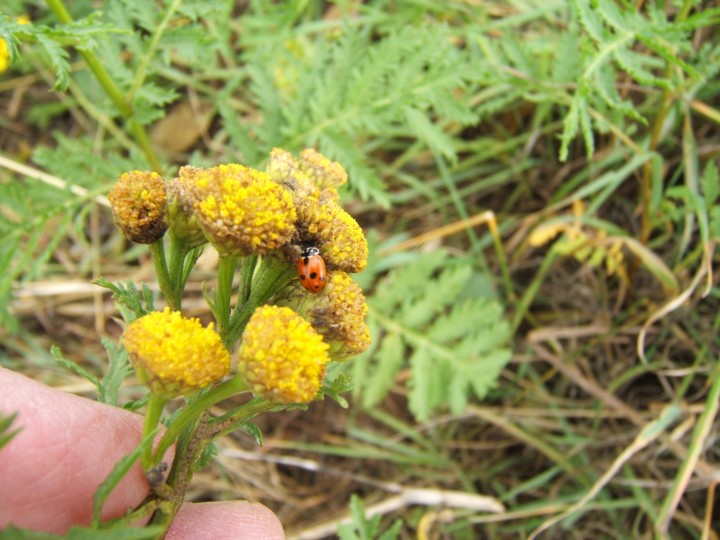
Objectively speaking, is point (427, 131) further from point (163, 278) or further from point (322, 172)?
point (163, 278)

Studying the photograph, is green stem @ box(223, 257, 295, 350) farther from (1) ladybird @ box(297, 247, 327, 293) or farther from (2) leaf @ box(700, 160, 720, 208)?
(2) leaf @ box(700, 160, 720, 208)

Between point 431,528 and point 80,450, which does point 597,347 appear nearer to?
point 431,528

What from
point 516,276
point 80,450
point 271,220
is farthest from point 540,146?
point 80,450

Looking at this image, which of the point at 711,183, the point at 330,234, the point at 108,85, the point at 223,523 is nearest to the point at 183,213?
the point at 330,234

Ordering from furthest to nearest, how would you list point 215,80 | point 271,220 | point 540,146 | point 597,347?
point 215,80
point 540,146
point 597,347
point 271,220

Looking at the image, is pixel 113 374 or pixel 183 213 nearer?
pixel 183 213

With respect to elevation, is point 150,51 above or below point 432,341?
above

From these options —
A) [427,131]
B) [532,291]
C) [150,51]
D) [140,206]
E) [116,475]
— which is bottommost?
[532,291]
